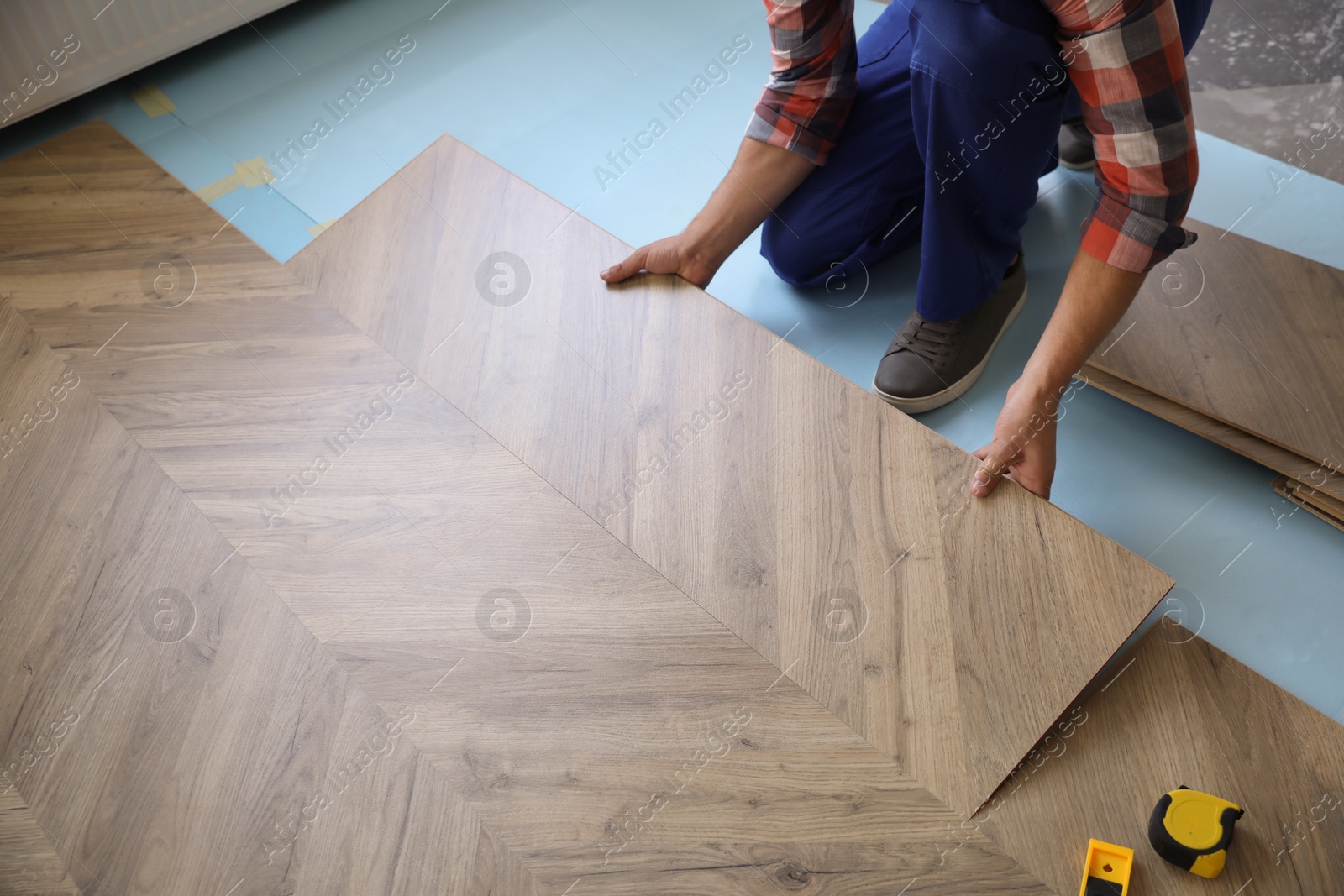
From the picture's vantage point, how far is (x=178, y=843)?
107cm

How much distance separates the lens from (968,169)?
145cm

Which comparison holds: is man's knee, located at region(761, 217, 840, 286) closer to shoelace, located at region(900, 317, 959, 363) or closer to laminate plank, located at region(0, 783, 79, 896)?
shoelace, located at region(900, 317, 959, 363)

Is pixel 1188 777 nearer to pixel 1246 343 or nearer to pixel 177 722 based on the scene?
pixel 1246 343

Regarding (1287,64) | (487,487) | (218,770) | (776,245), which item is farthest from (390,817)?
(1287,64)

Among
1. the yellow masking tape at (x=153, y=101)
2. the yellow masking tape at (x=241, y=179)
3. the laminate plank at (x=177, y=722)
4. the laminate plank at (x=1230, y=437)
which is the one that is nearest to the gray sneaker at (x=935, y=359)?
the laminate plank at (x=1230, y=437)

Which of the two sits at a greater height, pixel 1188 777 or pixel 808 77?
pixel 808 77

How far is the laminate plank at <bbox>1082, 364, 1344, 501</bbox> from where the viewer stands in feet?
4.65

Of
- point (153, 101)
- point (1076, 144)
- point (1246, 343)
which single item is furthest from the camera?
point (153, 101)

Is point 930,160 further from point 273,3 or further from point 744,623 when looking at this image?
point 273,3

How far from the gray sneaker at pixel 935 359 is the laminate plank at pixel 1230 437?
18 cm

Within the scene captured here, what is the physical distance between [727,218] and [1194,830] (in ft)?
3.55

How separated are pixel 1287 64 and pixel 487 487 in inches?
82.9

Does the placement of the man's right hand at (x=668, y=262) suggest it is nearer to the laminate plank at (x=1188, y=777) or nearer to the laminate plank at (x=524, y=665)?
the laminate plank at (x=524, y=665)

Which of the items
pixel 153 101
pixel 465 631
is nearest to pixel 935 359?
A: pixel 465 631
